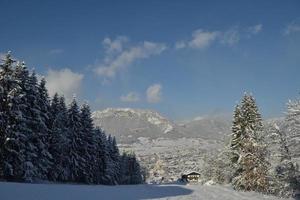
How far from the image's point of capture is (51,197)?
2447 cm

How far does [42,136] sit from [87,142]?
1505 cm

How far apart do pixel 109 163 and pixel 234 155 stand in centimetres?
2900

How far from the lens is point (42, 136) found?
5034cm

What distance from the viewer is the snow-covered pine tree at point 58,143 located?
5700 centimetres

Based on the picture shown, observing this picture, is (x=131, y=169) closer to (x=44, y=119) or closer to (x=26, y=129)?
(x=44, y=119)

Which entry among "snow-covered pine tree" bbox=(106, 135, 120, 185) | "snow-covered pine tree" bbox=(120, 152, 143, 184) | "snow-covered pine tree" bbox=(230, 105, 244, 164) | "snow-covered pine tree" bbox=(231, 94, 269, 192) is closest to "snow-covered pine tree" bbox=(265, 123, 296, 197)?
"snow-covered pine tree" bbox=(231, 94, 269, 192)

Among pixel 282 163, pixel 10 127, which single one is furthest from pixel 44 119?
pixel 282 163

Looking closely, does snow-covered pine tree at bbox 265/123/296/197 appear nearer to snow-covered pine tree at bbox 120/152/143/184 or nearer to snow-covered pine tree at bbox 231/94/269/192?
snow-covered pine tree at bbox 231/94/269/192

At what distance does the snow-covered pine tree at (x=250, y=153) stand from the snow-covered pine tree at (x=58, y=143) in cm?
2188

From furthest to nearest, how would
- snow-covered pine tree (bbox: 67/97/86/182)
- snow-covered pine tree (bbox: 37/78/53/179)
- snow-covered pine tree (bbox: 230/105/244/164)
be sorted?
snow-covered pine tree (bbox: 67/97/86/182)
snow-covered pine tree (bbox: 230/105/244/164)
snow-covered pine tree (bbox: 37/78/53/179)

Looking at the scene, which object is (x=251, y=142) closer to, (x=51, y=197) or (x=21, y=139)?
(x=21, y=139)

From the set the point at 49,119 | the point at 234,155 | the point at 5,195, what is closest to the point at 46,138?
the point at 49,119

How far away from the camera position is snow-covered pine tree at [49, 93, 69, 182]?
187ft

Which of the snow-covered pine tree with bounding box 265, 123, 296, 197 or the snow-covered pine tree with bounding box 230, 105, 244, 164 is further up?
the snow-covered pine tree with bounding box 230, 105, 244, 164
